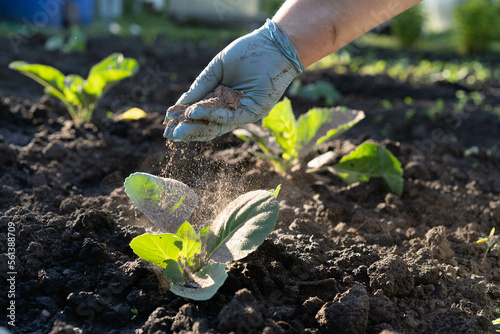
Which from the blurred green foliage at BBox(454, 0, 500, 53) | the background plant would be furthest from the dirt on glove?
the blurred green foliage at BBox(454, 0, 500, 53)

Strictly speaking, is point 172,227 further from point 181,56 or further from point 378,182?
point 181,56

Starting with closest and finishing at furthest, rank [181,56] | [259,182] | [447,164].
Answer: [259,182], [447,164], [181,56]

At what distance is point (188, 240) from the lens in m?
1.64

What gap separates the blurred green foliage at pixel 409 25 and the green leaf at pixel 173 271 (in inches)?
363

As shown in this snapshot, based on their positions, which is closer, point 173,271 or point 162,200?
point 173,271

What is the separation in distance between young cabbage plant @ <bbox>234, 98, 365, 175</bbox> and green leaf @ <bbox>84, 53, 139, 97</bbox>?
0.91m

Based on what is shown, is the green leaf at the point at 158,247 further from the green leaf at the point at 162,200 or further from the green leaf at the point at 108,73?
the green leaf at the point at 108,73

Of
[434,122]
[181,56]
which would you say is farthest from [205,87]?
[181,56]

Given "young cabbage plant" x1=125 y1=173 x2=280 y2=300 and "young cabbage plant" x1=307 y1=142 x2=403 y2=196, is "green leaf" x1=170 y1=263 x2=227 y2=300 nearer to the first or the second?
"young cabbage plant" x1=125 y1=173 x2=280 y2=300

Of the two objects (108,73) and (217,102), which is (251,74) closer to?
(217,102)

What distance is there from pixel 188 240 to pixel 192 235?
20mm

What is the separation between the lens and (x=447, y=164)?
3186mm

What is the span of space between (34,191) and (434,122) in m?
3.21

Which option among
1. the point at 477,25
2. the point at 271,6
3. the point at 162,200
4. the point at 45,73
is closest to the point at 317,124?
the point at 162,200
